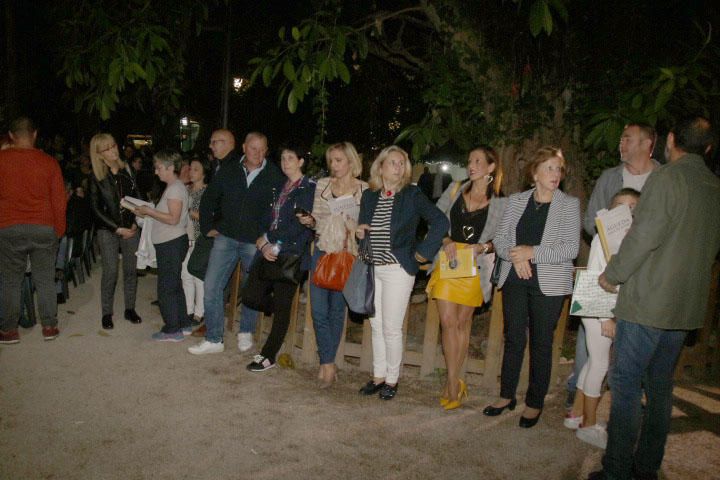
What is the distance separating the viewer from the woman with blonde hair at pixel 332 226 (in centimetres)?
467

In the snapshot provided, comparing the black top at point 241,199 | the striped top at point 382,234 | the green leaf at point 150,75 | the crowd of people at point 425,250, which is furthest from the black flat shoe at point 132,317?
the striped top at point 382,234

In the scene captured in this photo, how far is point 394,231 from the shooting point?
4438 mm

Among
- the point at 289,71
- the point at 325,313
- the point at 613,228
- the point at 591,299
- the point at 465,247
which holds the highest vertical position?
the point at 289,71

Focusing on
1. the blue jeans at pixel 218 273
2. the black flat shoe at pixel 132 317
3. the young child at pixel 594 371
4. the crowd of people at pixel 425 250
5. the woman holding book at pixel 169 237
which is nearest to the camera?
the crowd of people at pixel 425 250

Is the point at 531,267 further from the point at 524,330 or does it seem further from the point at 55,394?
the point at 55,394

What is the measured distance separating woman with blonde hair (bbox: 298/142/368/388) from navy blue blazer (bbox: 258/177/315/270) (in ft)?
0.37

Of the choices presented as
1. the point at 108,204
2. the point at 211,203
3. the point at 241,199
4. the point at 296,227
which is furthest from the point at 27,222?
the point at 296,227

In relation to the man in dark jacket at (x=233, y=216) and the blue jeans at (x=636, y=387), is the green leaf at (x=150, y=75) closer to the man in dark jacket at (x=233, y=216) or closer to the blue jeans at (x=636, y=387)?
the man in dark jacket at (x=233, y=216)

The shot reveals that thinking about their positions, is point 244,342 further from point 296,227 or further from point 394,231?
point 394,231

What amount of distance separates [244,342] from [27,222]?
230cm

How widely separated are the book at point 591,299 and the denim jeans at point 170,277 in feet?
12.4

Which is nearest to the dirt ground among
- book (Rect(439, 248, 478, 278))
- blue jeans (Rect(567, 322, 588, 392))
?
blue jeans (Rect(567, 322, 588, 392))

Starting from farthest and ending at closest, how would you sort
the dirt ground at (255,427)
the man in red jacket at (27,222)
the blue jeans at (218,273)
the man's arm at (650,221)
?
the blue jeans at (218,273)
the man in red jacket at (27,222)
the dirt ground at (255,427)
the man's arm at (650,221)

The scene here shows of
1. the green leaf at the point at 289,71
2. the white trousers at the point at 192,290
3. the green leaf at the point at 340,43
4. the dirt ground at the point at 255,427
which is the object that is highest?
the green leaf at the point at 340,43
